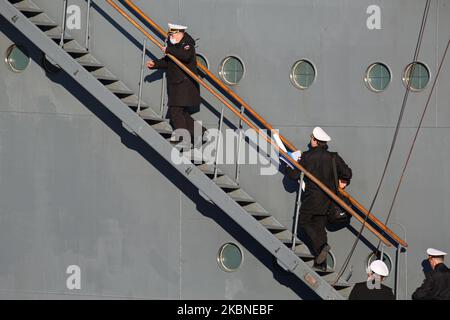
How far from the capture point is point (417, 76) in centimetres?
1305

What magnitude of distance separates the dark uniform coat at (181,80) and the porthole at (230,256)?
1.68 meters

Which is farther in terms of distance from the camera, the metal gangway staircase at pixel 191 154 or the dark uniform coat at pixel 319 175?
the dark uniform coat at pixel 319 175

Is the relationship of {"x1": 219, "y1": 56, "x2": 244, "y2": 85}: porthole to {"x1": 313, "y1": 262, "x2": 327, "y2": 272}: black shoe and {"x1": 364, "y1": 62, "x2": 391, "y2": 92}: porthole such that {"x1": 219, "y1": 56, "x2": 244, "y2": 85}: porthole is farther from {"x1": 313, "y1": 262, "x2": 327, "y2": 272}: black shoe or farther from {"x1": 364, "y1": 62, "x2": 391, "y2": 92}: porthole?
{"x1": 313, "y1": 262, "x2": 327, "y2": 272}: black shoe

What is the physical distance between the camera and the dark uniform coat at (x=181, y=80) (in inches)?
506

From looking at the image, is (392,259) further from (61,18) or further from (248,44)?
(61,18)

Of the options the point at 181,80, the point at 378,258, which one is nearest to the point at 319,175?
the point at 378,258

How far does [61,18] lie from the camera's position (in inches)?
532

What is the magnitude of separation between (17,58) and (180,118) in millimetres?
2170

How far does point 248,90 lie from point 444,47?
2284 mm

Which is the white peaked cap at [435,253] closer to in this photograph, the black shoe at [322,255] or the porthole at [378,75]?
the black shoe at [322,255]

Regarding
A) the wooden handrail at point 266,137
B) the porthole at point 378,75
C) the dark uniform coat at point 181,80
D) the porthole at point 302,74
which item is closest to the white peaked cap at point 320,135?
the wooden handrail at point 266,137

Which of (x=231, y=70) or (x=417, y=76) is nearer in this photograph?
(x=417, y=76)

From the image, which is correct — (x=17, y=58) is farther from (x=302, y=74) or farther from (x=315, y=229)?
(x=315, y=229)

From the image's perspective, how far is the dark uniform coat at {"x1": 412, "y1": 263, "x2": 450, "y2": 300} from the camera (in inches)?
458
